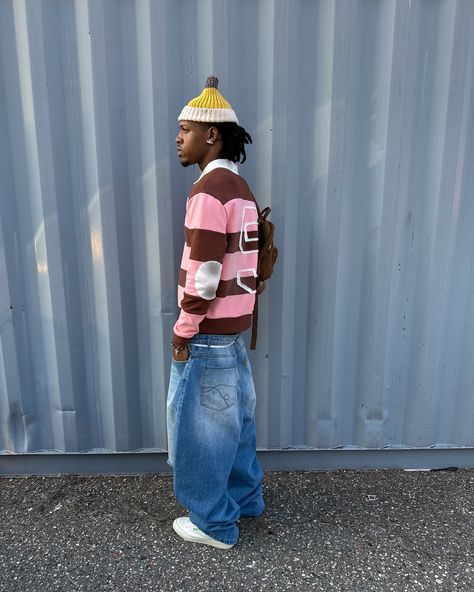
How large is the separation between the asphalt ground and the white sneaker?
4cm

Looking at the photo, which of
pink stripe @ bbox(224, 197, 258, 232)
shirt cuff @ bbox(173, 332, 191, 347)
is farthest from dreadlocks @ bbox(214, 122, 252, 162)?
shirt cuff @ bbox(173, 332, 191, 347)

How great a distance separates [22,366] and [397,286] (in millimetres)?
2258

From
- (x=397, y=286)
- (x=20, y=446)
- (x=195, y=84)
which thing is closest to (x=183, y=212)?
(x=195, y=84)

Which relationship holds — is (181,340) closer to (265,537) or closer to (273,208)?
(273,208)

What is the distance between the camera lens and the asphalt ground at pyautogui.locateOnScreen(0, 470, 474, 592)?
7.76 feet

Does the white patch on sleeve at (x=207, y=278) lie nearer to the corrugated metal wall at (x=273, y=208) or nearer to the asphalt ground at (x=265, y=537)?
the corrugated metal wall at (x=273, y=208)

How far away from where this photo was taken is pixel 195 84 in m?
2.74

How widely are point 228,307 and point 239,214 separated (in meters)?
0.42

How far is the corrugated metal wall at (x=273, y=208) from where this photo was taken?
2.70m

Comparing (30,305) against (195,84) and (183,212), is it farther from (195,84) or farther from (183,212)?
(195,84)

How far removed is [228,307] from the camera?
2.34 metres

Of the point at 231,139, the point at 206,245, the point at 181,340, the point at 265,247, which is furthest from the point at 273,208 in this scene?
the point at 181,340

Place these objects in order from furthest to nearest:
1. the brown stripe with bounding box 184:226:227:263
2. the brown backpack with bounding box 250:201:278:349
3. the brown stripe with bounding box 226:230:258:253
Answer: the brown backpack with bounding box 250:201:278:349 → the brown stripe with bounding box 226:230:258:253 → the brown stripe with bounding box 184:226:227:263

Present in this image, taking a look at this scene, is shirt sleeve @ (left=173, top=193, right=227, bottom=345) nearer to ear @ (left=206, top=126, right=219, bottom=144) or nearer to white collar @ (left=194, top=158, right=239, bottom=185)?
white collar @ (left=194, top=158, right=239, bottom=185)
